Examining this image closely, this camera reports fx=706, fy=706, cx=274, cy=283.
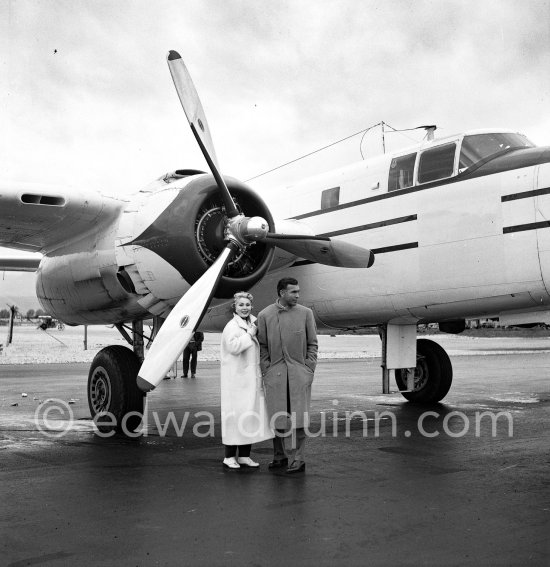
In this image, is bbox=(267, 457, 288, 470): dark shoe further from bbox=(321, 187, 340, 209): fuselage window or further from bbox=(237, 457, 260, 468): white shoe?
bbox=(321, 187, 340, 209): fuselage window

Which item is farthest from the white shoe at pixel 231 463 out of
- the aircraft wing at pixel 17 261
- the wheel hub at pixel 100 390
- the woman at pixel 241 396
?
the aircraft wing at pixel 17 261

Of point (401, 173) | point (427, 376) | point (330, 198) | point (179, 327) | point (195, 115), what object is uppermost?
point (195, 115)

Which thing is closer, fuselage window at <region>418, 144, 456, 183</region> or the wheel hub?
fuselage window at <region>418, 144, 456, 183</region>

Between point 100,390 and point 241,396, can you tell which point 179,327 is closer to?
point 241,396

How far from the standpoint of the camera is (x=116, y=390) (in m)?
8.92

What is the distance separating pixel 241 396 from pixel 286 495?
4.06 feet

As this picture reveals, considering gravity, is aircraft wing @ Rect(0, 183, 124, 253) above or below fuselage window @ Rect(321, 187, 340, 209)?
below

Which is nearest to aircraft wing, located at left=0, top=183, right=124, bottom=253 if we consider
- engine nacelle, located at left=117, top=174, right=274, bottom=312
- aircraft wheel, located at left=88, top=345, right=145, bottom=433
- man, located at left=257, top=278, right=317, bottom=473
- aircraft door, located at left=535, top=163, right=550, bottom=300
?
engine nacelle, located at left=117, top=174, right=274, bottom=312

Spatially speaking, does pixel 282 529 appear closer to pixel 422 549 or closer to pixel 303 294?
pixel 422 549

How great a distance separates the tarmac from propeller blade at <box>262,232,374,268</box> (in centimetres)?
208

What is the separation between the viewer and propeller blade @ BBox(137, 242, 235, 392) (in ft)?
22.6

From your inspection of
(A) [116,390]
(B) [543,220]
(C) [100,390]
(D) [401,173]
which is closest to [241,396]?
(A) [116,390]

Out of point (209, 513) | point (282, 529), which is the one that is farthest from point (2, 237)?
point (282, 529)

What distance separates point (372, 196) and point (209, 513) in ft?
18.0
